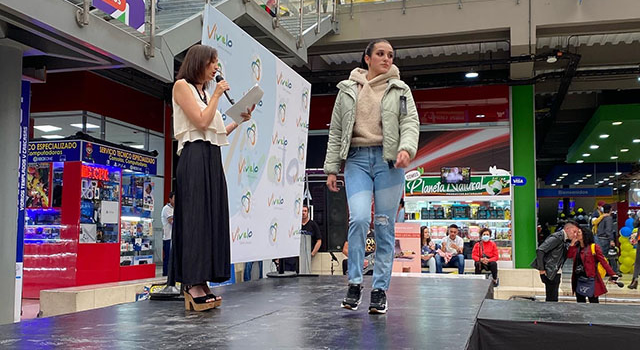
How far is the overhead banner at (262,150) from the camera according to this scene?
3.99 meters

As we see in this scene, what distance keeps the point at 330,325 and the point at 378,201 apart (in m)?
0.70

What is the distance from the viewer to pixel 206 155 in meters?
2.96

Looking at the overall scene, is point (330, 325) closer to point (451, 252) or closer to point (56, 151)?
point (56, 151)

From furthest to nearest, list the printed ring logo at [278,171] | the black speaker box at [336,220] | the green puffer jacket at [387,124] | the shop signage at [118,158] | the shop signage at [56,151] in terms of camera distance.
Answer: the black speaker box at [336,220] → the shop signage at [118,158] → the shop signage at [56,151] → the printed ring logo at [278,171] → the green puffer jacket at [387,124]

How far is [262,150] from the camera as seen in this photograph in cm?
460

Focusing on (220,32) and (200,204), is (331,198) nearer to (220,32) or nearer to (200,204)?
(220,32)

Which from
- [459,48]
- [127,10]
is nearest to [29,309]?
[127,10]

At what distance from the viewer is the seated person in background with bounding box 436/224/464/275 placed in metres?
10.5

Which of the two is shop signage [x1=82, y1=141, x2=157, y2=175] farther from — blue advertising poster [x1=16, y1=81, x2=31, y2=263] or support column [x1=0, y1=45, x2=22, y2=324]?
support column [x1=0, y1=45, x2=22, y2=324]

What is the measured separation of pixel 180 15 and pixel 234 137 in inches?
99.5

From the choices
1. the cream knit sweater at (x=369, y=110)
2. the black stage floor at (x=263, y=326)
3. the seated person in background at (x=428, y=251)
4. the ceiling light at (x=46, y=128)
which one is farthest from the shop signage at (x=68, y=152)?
the cream knit sweater at (x=369, y=110)

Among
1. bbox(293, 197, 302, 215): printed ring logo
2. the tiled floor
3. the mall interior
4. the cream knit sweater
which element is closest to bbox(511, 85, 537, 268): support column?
the mall interior

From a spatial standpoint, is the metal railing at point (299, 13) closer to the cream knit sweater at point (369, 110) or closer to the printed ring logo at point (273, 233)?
the printed ring logo at point (273, 233)

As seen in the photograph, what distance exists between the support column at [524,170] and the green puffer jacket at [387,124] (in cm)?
975
